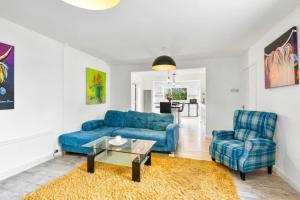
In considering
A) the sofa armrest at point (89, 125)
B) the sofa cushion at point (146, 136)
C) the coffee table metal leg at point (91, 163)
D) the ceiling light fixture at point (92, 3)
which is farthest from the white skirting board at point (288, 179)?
the sofa armrest at point (89, 125)

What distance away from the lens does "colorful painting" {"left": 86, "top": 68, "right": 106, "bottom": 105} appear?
14.3ft

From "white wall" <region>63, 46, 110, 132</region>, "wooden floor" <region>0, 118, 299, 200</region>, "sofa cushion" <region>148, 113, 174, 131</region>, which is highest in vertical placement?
"white wall" <region>63, 46, 110, 132</region>

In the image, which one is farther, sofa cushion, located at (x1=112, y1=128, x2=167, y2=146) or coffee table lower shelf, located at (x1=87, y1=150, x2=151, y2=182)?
sofa cushion, located at (x1=112, y1=128, x2=167, y2=146)

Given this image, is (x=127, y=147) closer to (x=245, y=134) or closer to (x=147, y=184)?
(x=147, y=184)

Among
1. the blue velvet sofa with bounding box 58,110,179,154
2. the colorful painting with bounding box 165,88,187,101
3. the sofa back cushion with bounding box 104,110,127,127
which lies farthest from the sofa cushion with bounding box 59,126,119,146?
the colorful painting with bounding box 165,88,187,101

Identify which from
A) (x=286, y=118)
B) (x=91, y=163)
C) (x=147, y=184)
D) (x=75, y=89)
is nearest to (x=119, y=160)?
(x=91, y=163)

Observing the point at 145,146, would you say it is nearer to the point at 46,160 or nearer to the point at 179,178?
the point at 179,178

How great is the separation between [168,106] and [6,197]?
537 centimetres

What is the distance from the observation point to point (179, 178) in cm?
239

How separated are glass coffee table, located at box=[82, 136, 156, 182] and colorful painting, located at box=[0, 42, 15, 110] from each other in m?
1.35

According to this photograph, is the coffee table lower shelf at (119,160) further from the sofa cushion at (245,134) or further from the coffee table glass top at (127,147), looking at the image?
the sofa cushion at (245,134)

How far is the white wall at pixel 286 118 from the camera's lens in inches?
85.5

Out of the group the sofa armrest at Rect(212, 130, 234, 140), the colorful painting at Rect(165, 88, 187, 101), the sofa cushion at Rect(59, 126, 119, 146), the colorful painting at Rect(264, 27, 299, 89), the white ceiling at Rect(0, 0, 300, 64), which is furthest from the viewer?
the colorful painting at Rect(165, 88, 187, 101)

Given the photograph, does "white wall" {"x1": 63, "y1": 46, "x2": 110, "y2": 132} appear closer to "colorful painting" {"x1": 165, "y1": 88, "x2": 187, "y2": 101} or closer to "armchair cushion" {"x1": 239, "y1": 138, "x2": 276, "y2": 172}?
"armchair cushion" {"x1": 239, "y1": 138, "x2": 276, "y2": 172}
